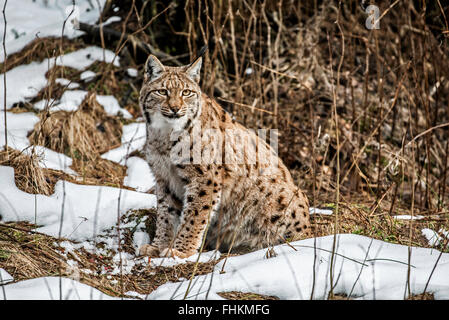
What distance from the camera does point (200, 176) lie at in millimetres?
4242

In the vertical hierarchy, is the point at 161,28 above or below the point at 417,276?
above

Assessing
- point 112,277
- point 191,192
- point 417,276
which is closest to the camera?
point 417,276

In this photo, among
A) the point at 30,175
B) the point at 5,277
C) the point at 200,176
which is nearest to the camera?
the point at 5,277

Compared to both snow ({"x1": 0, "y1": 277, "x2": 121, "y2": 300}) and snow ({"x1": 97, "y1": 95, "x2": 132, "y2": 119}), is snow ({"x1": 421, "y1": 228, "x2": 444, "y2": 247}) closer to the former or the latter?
snow ({"x1": 0, "y1": 277, "x2": 121, "y2": 300})

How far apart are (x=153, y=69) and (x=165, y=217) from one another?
1.29 m

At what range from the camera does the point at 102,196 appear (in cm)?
464

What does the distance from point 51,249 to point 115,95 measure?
3937 mm

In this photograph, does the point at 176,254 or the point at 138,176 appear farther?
the point at 138,176

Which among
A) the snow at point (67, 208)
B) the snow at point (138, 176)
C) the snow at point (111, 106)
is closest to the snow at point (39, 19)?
the snow at point (111, 106)

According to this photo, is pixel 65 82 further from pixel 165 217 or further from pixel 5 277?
pixel 5 277

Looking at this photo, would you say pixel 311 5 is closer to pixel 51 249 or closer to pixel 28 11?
pixel 28 11

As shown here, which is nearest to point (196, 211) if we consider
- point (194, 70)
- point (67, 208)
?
point (67, 208)

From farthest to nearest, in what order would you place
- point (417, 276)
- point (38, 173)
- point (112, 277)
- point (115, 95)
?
point (115, 95) < point (38, 173) < point (112, 277) < point (417, 276)

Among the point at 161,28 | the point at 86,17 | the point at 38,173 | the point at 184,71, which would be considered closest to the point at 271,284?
the point at 184,71
